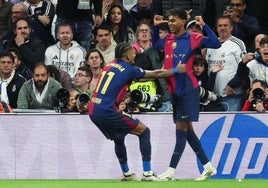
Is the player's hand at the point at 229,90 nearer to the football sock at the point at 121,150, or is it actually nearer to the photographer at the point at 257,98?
the photographer at the point at 257,98

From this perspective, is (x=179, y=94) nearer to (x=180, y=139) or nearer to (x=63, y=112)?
(x=180, y=139)

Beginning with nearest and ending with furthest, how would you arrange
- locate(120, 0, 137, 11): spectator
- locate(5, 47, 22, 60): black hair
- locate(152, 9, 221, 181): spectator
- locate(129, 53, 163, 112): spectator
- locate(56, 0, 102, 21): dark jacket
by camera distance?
locate(152, 9, 221, 181): spectator
locate(129, 53, 163, 112): spectator
locate(5, 47, 22, 60): black hair
locate(56, 0, 102, 21): dark jacket
locate(120, 0, 137, 11): spectator

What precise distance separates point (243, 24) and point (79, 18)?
3161 millimetres

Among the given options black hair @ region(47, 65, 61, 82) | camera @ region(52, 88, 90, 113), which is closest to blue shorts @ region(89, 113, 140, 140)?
camera @ region(52, 88, 90, 113)

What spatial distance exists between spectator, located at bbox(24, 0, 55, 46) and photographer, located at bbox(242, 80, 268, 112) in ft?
15.8

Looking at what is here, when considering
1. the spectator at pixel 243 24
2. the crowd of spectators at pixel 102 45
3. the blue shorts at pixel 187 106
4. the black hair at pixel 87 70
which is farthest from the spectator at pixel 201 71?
the blue shorts at pixel 187 106

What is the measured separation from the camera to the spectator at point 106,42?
62.5ft

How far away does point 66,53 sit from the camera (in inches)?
755

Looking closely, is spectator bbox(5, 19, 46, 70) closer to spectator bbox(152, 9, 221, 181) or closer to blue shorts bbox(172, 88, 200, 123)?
spectator bbox(152, 9, 221, 181)

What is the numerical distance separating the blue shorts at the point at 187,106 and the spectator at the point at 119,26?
454cm

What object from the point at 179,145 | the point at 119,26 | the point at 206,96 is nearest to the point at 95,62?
the point at 119,26

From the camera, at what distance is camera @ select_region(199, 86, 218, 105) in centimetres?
1742

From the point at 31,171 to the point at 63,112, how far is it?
1.12m

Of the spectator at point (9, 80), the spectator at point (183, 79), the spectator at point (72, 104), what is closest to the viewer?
the spectator at point (183, 79)
